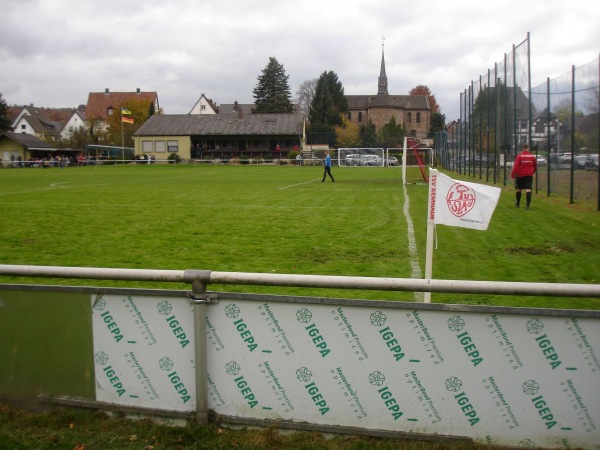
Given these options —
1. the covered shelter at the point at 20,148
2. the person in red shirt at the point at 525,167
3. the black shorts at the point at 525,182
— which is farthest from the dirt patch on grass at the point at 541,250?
the covered shelter at the point at 20,148

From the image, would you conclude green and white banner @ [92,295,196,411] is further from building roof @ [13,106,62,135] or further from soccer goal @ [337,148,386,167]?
building roof @ [13,106,62,135]

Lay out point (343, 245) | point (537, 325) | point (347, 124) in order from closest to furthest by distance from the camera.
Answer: point (537, 325), point (343, 245), point (347, 124)

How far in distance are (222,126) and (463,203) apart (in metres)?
72.9

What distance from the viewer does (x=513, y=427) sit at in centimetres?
370

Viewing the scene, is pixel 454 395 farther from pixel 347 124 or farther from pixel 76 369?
pixel 347 124

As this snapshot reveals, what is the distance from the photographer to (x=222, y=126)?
76.2 meters

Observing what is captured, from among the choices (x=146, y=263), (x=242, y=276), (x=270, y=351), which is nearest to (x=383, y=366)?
(x=270, y=351)

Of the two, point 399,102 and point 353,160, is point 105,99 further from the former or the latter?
point 353,160

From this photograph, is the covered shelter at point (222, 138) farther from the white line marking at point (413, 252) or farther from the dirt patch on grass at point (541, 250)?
the dirt patch on grass at point (541, 250)

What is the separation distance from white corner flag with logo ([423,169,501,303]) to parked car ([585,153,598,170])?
1222 cm

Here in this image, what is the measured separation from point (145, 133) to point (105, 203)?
194ft

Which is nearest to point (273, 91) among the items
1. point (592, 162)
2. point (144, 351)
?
point (592, 162)

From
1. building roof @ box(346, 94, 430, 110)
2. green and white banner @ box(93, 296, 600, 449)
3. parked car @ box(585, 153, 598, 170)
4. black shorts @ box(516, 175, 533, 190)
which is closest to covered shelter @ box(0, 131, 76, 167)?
building roof @ box(346, 94, 430, 110)

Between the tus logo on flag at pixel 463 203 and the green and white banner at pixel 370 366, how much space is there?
5.54 feet
